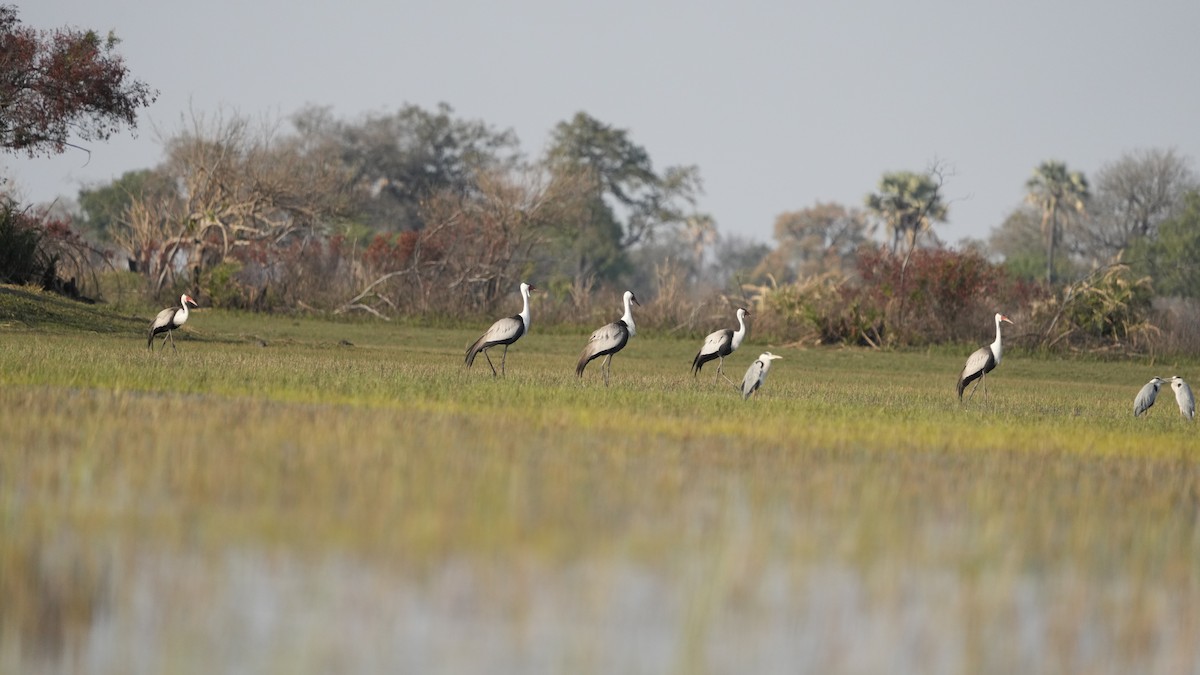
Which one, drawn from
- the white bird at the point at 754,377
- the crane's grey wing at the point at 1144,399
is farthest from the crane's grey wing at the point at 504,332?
the crane's grey wing at the point at 1144,399

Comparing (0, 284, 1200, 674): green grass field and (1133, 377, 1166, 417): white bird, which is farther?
(1133, 377, 1166, 417): white bird

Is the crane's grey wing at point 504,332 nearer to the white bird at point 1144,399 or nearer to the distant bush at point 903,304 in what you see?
Answer: the white bird at point 1144,399

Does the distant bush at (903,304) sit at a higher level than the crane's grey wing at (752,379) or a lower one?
higher

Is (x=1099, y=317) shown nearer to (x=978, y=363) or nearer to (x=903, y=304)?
(x=903, y=304)

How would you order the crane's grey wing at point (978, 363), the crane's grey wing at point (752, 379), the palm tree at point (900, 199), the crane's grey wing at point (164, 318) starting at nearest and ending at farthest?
the crane's grey wing at point (752, 379), the crane's grey wing at point (978, 363), the crane's grey wing at point (164, 318), the palm tree at point (900, 199)

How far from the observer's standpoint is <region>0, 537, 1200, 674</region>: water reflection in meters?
4.35

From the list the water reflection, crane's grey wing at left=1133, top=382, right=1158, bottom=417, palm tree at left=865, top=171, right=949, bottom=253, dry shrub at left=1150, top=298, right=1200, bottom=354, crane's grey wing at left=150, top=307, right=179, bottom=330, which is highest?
palm tree at left=865, top=171, right=949, bottom=253

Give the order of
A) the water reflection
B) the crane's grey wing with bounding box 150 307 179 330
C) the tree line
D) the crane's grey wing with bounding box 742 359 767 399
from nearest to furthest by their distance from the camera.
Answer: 1. the water reflection
2. the crane's grey wing with bounding box 742 359 767 399
3. the crane's grey wing with bounding box 150 307 179 330
4. the tree line

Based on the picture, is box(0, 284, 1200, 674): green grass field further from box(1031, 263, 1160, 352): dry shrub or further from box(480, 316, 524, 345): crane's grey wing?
box(1031, 263, 1160, 352): dry shrub

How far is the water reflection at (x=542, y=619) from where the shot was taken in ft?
14.3

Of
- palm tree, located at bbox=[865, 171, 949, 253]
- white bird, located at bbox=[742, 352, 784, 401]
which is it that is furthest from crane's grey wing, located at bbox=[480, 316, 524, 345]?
palm tree, located at bbox=[865, 171, 949, 253]

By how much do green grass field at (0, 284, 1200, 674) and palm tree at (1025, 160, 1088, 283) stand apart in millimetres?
73529

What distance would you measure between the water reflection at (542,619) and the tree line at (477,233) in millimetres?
25395

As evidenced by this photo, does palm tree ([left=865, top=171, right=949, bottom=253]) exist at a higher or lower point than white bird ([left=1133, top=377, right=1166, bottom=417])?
higher
